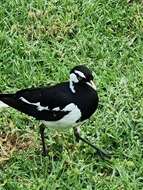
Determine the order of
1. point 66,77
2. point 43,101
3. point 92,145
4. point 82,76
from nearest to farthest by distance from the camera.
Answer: point 82,76 → point 43,101 → point 92,145 → point 66,77

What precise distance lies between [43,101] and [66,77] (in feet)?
3.14

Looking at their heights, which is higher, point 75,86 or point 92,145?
point 75,86

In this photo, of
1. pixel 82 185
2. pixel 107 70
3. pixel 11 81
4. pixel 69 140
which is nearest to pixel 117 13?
pixel 107 70

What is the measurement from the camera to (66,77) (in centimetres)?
531

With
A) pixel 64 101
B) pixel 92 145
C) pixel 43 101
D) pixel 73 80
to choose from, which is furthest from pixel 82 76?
pixel 92 145

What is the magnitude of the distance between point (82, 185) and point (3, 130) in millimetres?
832

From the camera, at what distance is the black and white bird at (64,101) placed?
13.9 feet

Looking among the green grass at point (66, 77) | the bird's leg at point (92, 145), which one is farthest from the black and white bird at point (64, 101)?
the green grass at point (66, 77)

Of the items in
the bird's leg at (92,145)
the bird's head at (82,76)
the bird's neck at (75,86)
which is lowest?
the bird's leg at (92,145)

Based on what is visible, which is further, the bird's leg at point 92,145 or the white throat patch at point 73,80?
the bird's leg at point 92,145

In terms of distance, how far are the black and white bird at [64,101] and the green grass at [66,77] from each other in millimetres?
292

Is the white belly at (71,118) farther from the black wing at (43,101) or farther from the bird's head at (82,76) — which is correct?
the bird's head at (82,76)

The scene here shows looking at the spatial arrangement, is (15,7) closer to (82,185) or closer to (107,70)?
(107,70)

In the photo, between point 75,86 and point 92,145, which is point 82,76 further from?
point 92,145
